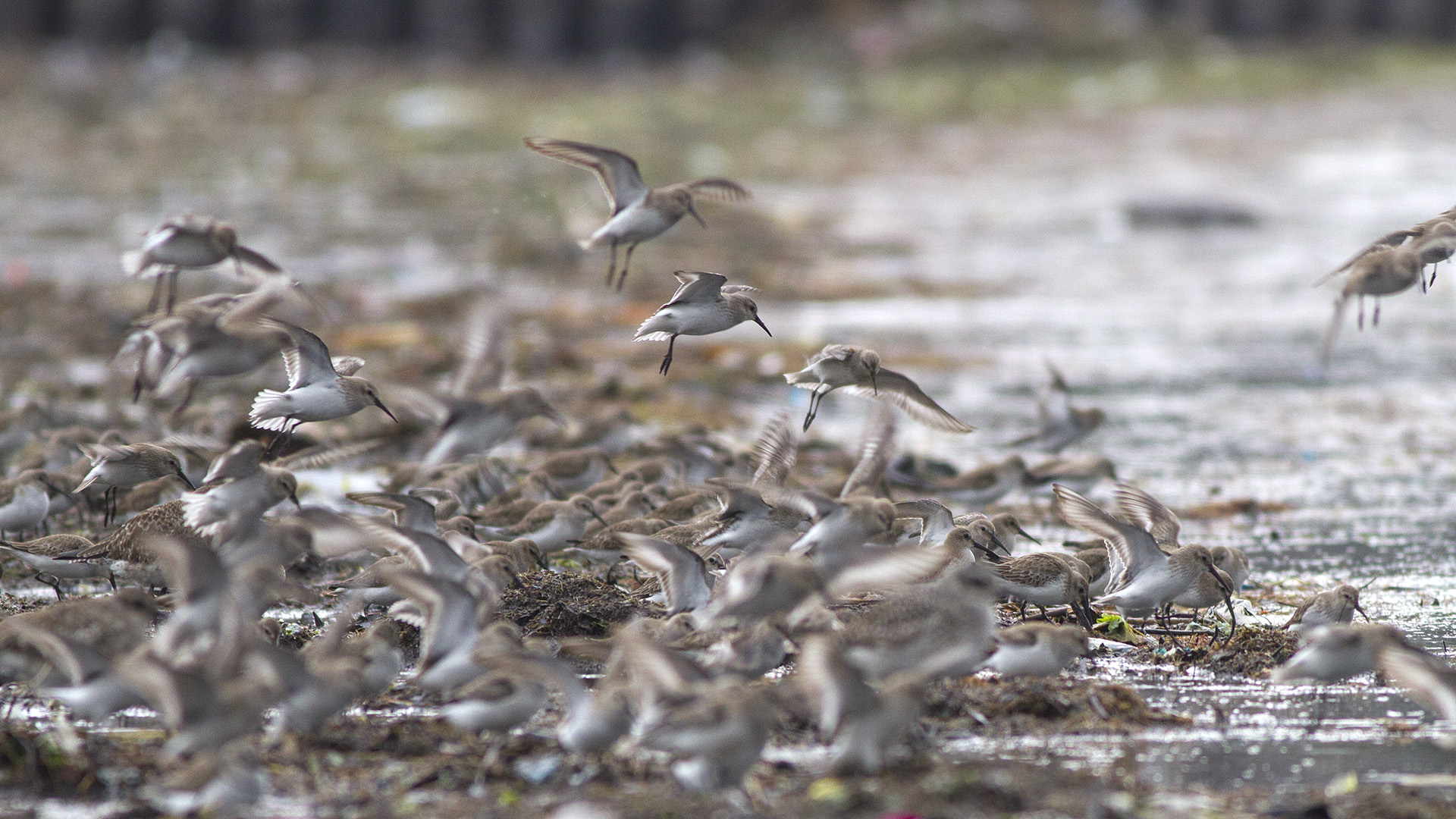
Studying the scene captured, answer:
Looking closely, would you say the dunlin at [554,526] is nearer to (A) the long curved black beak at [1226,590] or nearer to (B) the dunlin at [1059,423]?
(A) the long curved black beak at [1226,590]

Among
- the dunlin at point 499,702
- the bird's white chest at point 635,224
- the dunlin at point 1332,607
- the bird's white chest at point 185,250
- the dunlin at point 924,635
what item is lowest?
the dunlin at point 1332,607

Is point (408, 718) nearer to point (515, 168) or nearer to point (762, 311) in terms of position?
point (762, 311)

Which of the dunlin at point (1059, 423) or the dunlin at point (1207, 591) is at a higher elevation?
the dunlin at point (1207, 591)

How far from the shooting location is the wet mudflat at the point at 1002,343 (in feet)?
15.8

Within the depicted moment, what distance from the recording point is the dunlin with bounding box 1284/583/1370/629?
20.2ft

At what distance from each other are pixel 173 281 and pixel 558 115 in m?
25.4

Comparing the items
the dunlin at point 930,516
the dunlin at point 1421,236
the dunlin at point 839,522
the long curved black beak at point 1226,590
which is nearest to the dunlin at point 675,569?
the dunlin at point 839,522

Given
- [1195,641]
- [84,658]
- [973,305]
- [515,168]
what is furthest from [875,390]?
[515,168]

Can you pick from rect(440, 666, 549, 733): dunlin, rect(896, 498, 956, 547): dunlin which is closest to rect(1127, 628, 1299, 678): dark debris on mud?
rect(896, 498, 956, 547): dunlin

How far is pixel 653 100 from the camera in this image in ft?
111

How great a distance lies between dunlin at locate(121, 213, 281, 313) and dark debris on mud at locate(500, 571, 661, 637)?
1847mm

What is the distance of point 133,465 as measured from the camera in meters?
7.12

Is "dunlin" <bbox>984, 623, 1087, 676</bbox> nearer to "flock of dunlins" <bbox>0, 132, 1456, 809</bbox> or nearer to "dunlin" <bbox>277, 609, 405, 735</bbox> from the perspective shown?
"flock of dunlins" <bbox>0, 132, 1456, 809</bbox>

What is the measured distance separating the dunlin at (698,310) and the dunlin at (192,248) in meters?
1.69
